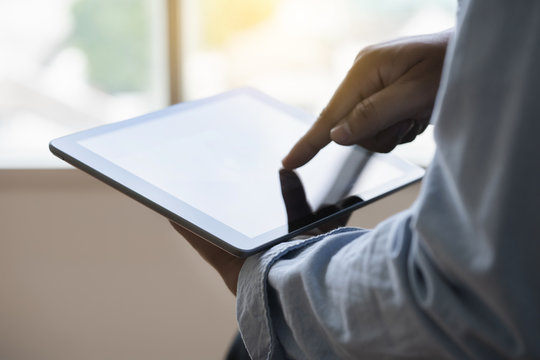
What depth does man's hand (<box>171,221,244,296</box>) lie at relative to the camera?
1.90 ft

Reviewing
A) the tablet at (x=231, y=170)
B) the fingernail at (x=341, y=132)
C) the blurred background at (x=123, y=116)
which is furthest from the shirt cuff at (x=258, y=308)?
the blurred background at (x=123, y=116)

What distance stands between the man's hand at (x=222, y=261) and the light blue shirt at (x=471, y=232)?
19cm

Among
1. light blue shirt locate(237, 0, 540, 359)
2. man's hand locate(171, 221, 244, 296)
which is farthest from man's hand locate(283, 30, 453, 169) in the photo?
light blue shirt locate(237, 0, 540, 359)

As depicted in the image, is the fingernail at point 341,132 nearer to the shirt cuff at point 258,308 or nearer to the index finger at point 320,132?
the index finger at point 320,132

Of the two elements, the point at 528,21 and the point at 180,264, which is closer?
the point at 528,21

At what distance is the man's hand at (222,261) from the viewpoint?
58 cm

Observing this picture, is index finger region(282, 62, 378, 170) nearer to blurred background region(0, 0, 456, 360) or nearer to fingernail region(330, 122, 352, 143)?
fingernail region(330, 122, 352, 143)

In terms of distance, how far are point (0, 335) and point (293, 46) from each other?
819 mm

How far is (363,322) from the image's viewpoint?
1.28 feet

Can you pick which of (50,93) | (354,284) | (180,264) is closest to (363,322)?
(354,284)

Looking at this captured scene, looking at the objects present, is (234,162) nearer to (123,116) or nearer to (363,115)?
(363,115)

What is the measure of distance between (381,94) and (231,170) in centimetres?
15

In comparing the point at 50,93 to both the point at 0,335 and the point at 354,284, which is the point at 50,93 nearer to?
the point at 0,335

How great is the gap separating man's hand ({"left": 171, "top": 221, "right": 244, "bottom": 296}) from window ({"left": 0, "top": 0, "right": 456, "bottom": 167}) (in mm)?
885
